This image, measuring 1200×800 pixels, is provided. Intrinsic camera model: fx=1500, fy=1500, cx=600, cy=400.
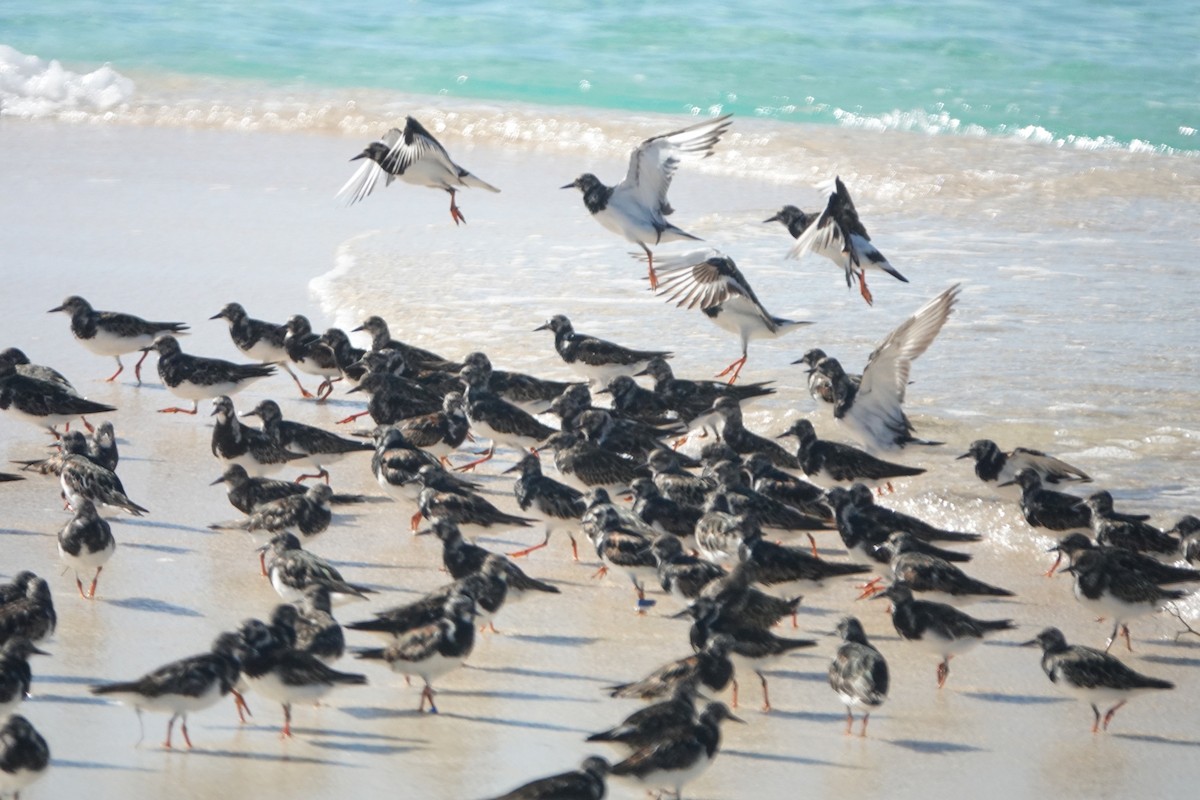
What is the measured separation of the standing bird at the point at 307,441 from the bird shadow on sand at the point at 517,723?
288cm

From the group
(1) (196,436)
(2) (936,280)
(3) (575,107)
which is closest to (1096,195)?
(2) (936,280)

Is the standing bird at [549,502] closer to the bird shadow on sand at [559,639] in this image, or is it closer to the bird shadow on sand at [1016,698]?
the bird shadow on sand at [559,639]

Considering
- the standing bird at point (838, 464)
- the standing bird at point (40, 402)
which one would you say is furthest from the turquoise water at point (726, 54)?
the standing bird at point (40, 402)

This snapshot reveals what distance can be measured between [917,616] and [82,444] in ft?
14.4

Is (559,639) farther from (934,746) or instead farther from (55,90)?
(55,90)

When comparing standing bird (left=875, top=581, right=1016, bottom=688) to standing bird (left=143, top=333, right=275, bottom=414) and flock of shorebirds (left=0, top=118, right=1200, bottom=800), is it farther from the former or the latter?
standing bird (left=143, top=333, right=275, bottom=414)

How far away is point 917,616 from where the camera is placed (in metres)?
5.88

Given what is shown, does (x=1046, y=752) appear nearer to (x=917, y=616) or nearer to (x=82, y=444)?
(x=917, y=616)

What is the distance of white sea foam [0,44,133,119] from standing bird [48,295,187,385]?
11486 mm

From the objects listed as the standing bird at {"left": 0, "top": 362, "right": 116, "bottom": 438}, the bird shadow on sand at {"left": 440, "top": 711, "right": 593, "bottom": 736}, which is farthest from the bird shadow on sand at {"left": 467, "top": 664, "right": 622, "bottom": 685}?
the standing bird at {"left": 0, "top": 362, "right": 116, "bottom": 438}

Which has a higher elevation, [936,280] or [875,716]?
[936,280]

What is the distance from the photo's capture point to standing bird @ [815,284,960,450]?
8086 mm

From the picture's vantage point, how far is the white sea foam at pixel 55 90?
2064 centimetres

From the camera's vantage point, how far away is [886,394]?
842 cm
